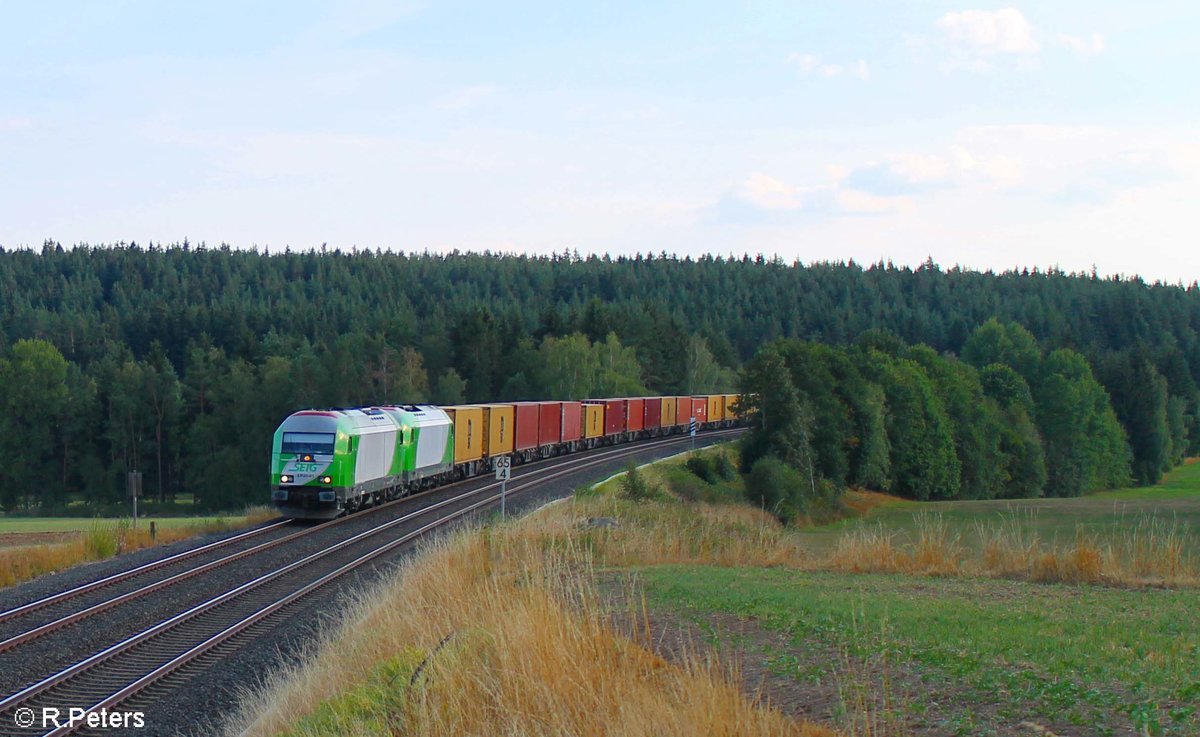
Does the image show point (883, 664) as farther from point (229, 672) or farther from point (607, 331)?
point (607, 331)

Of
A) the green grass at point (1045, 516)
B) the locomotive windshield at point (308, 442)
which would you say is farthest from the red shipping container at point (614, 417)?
the locomotive windshield at point (308, 442)

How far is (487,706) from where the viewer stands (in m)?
7.56

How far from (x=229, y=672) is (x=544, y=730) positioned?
8498 millimetres

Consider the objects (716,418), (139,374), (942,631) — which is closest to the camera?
(942,631)

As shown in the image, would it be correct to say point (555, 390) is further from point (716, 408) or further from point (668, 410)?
point (668, 410)

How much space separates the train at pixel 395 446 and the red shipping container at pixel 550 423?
5 centimetres

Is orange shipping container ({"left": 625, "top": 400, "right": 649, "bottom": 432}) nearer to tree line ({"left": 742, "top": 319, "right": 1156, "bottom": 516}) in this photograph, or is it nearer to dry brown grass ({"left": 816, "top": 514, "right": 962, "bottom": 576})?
tree line ({"left": 742, "top": 319, "right": 1156, "bottom": 516})

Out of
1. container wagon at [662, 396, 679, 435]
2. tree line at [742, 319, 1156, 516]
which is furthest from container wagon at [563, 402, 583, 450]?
container wagon at [662, 396, 679, 435]

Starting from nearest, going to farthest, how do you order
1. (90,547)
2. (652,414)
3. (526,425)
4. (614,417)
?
(90,547), (526,425), (614,417), (652,414)

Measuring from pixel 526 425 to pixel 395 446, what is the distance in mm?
17428

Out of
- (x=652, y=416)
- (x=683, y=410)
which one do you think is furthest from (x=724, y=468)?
(x=683, y=410)

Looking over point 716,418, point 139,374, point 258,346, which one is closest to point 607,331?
point 716,418

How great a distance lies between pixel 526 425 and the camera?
2085 inches

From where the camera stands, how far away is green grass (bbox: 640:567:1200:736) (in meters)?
6.67
